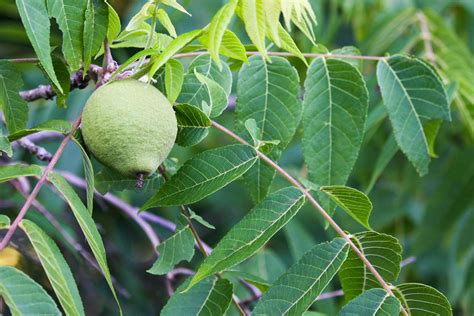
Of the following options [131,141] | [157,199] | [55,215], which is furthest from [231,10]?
[55,215]

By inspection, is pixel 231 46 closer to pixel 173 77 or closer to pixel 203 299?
pixel 173 77

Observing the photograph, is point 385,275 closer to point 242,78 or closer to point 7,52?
point 242,78

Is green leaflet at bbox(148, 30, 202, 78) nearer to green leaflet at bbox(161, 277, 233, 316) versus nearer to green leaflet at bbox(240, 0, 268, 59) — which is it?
green leaflet at bbox(240, 0, 268, 59)

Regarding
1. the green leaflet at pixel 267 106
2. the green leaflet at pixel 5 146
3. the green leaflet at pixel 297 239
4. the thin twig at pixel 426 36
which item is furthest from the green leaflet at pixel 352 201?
the green leaflet at pixel 297 239

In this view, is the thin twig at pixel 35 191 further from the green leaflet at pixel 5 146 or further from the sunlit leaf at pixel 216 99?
the sunlit leaf at pixel 216 99

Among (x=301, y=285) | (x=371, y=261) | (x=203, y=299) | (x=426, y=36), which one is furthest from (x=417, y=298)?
(x=426, y=36)

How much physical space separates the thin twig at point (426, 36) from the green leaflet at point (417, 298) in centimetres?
102

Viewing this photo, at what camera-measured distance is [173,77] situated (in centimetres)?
138

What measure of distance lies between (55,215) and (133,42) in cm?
149

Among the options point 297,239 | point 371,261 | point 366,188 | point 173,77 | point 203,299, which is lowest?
point 297,239

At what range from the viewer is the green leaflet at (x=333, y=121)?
5.30 feet

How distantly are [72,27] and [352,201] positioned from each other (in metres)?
0.56

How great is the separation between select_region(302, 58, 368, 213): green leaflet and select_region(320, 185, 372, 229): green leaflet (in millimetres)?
156

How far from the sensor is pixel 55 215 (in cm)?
285
